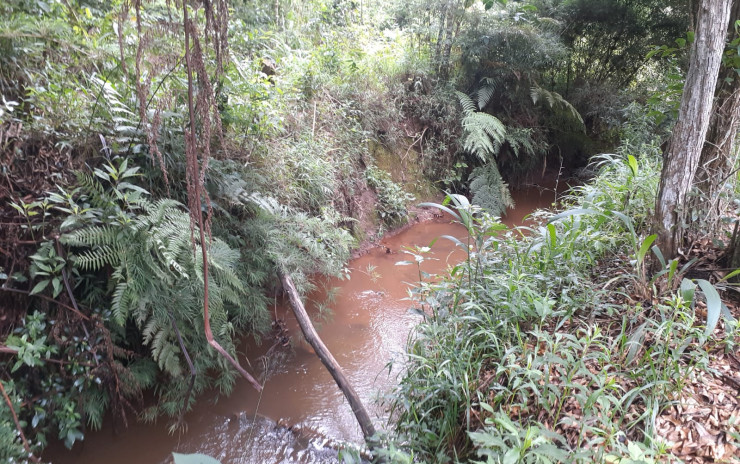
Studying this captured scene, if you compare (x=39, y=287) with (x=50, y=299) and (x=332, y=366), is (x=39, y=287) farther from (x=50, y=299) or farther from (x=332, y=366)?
(x=332, y=366)

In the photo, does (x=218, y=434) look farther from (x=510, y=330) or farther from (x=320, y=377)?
(x=510, y=330)

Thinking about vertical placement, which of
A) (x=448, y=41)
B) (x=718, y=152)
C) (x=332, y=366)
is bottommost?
(x=332, y=366)

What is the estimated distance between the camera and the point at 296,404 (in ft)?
8.52

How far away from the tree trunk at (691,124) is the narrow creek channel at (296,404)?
5.58ft

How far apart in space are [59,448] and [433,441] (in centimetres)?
200

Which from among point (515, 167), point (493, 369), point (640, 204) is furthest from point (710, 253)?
point (515, 167)

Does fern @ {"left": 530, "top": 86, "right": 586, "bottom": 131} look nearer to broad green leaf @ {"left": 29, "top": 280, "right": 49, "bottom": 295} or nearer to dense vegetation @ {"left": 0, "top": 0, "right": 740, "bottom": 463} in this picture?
dense vegetation @ {"left": 0, "top": 0, "right": 740, "bottom": 463}

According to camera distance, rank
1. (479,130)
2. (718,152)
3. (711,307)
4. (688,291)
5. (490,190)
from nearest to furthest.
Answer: (711,307)
(688,291)
(718,152)
(479,130)
(490,190)

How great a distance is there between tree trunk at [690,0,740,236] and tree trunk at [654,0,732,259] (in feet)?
0.57

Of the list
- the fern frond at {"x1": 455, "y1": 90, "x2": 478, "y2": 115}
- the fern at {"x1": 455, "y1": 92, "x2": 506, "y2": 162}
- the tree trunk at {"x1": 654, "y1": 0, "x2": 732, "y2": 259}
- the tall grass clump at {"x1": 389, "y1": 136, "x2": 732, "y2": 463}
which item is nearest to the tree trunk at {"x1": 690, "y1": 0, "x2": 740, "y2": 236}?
the tree trunk at {"x1": 654, "y1": 0, "x2": 732, "y2": 259}

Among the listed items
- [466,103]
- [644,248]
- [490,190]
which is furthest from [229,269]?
[466,103]

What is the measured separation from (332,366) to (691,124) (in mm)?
2433

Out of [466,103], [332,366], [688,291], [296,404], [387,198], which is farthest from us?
[466,103]

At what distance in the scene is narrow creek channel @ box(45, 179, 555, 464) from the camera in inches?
88.0
